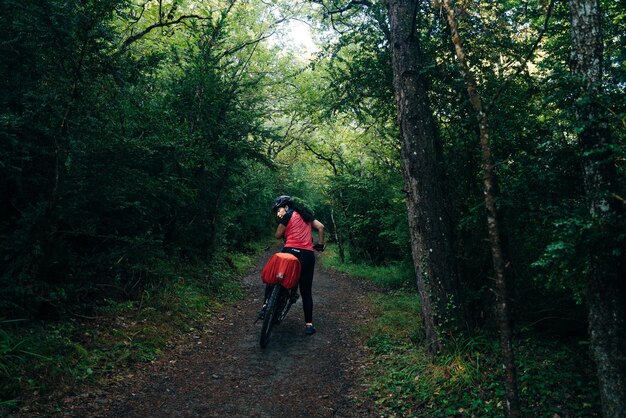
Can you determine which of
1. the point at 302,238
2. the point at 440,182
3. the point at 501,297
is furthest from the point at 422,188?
the point at 501,297

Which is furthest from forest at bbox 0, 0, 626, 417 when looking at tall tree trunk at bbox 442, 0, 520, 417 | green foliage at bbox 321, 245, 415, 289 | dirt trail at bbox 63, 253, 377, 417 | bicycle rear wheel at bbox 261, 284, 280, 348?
green foliage at bbox 321, 245, 415, 289

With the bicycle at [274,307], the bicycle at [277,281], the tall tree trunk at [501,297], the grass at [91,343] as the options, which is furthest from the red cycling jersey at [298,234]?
the tall tree trunk at [501,297]

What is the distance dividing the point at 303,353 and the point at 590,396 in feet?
11.7

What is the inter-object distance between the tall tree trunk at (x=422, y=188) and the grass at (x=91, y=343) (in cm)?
409

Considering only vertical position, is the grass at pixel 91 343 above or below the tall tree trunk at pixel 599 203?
below

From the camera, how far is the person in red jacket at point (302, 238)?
6156mm

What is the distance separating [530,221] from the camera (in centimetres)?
407

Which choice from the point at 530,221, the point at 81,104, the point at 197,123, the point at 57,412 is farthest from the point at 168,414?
the point at 197,123

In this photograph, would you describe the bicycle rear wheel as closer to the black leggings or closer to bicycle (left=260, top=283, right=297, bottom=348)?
bicycle (left=260, top=283, right=297, bottom=348)

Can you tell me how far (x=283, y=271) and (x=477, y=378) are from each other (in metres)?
3.02

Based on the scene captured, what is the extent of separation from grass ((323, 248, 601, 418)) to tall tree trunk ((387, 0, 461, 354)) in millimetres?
431

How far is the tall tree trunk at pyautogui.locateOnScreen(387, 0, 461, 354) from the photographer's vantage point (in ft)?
16.6

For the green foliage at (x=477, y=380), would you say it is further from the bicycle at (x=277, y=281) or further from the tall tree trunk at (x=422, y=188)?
the bicycle at (x=277, y=281)

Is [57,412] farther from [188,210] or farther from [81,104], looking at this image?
[188,210]
